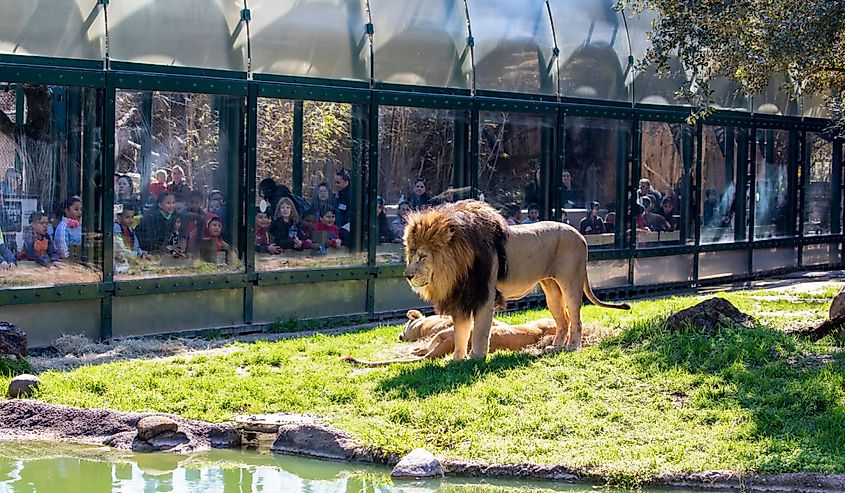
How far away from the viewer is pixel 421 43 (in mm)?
14430

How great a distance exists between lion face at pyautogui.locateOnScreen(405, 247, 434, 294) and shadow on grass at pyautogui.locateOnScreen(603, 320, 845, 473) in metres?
1.75

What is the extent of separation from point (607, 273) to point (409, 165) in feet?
12.5

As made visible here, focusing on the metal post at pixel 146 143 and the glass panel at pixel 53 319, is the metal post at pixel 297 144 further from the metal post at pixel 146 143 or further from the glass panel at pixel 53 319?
the glass panel at pixel 53 319

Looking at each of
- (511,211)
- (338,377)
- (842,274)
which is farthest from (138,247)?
(842,274)

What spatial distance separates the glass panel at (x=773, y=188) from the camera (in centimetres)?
1959

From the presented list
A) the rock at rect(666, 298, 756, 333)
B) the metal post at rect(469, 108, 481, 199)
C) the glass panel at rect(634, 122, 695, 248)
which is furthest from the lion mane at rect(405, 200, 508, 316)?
the glass panel at rect(634, 122, 695, 248)

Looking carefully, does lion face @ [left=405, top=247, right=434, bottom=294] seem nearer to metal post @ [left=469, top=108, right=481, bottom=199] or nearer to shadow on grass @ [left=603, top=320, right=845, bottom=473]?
shadow on grass @ [left=603, top=320, right=845, bottom=473]

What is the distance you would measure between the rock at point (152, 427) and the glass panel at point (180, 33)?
4779 mm

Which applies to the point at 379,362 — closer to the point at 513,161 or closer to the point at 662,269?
the point at 513,161

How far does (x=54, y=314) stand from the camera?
37.8ft

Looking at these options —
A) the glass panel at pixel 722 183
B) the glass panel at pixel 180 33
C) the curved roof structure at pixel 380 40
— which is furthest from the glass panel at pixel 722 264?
the glass panel at pixel 180 33

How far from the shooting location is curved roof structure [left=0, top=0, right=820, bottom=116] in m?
11.6

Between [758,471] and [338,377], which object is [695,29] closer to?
[338,377]

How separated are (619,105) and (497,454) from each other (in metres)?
9.94
